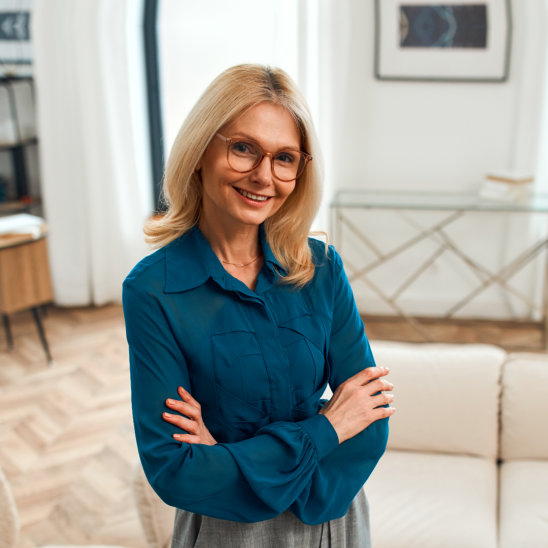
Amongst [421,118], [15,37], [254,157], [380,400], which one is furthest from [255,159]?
[15,37]

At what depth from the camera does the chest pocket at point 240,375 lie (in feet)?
4.37

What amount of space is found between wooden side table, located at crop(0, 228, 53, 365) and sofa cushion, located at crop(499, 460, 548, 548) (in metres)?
2.86

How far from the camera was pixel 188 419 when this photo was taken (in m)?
1.31

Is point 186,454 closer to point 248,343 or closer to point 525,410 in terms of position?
point 248,343

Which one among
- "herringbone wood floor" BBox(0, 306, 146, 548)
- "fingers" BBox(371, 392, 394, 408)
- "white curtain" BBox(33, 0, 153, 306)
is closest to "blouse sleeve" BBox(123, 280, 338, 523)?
"fingers" BBox(371, 392, 394, 408)

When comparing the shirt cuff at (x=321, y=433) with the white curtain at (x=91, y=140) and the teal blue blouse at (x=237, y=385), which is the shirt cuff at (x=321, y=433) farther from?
the white curtain at (x=91, y=140)

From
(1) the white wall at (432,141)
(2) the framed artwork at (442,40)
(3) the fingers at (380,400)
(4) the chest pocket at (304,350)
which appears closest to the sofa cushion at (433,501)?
(3) the fingers at (380,400)

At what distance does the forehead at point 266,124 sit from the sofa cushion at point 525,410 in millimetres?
1514

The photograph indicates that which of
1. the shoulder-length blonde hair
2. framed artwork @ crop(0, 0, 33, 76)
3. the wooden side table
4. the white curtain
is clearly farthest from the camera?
framed artwork @ crop(0, 0, 33, 76)

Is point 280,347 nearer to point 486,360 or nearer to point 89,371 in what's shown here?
point 486,360

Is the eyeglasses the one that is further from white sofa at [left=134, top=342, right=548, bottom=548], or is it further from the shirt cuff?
white sofa at [left=134, top=342, right=548, bottom=548]

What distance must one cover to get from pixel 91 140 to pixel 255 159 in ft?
12.2

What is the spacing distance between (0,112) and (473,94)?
10.8 feet

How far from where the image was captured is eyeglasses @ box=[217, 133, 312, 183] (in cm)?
129
